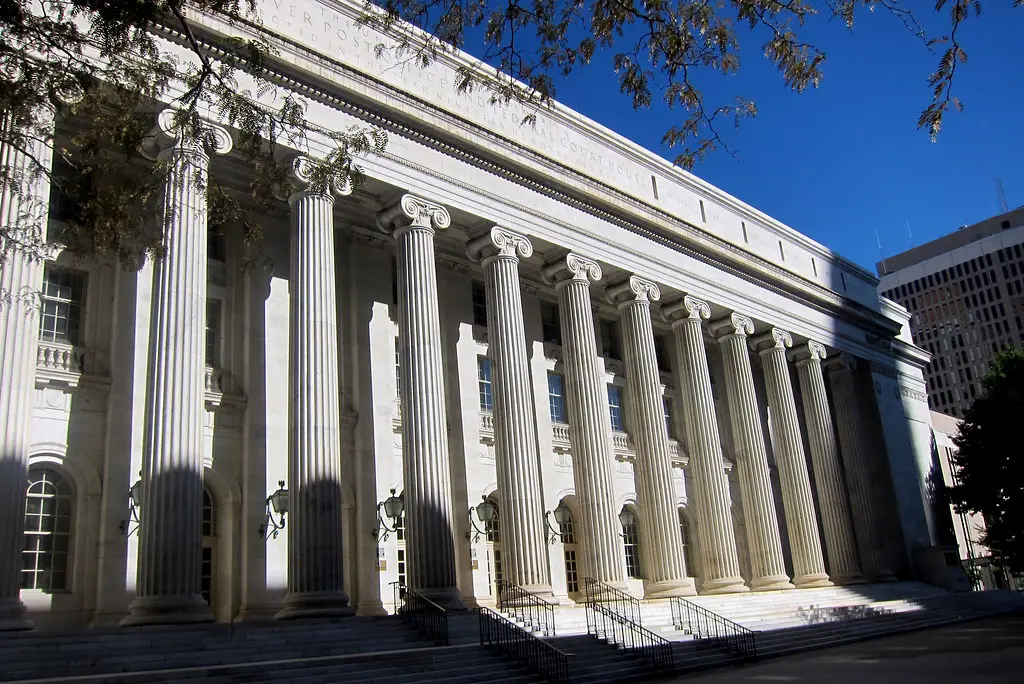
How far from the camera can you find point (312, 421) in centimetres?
1806

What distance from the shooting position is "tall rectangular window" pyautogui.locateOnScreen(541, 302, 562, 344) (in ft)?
96.9

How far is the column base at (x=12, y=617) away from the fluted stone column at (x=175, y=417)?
69.1 inches

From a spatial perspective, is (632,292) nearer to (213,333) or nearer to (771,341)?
(771,341)

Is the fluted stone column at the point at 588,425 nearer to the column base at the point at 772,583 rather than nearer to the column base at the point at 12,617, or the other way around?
the column base at the point at 772,583

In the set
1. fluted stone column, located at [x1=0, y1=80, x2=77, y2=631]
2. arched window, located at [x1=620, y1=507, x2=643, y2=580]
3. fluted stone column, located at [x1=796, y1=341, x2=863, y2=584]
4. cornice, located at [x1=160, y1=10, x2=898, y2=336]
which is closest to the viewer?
fluted stone column, located at [x1=0, y1=80, x2=77, y2=631]

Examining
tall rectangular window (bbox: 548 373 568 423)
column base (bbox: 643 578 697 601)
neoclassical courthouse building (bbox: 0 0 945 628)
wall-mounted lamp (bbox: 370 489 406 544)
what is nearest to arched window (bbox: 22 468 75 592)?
neoclassical courthouse building (bbox: 0 0 945 628)

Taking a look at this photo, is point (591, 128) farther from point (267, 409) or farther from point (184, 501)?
A: point (184, 501)

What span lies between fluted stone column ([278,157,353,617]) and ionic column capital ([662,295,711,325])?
13.3 metres

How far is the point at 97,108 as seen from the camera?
11.6 metres

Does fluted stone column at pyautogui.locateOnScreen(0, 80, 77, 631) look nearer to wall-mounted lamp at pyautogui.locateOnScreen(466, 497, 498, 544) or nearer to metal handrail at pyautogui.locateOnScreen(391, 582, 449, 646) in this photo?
metal handrail at pyautogui.locateOnScreen(391, 582, 449, 646)

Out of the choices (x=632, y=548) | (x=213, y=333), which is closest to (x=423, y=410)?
(x=213, y=333)

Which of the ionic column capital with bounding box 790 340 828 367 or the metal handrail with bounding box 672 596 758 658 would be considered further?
the ionic column capital with bounding box 790 340 828 367

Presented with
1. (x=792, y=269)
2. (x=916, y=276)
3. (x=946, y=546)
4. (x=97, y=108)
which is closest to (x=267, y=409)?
(x=97, y=108)

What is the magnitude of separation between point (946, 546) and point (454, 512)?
22.7 metres
